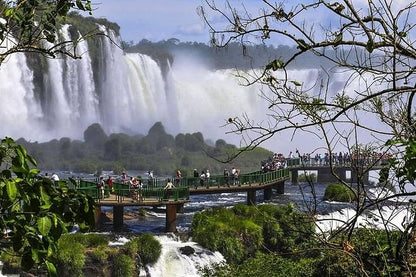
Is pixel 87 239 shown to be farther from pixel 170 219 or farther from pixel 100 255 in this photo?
pixel 170 219

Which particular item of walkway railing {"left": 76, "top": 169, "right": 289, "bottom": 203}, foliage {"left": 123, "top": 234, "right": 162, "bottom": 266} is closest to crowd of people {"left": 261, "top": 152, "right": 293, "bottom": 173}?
walkway railing {"left": 76, "top": 169, "right": 289, "bottom": 203}

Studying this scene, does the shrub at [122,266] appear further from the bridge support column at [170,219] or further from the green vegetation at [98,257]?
the bridge support column at [170,219]

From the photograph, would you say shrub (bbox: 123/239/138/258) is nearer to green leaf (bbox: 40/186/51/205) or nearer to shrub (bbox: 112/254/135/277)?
shrub (bbox: 112/254/135/277)

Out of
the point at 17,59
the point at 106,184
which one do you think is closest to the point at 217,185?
the point at 106,184

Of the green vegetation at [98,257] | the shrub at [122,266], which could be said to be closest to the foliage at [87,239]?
the green vegetation at [98,257]

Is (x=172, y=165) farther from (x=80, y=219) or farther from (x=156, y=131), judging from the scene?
(x=80, y=219)

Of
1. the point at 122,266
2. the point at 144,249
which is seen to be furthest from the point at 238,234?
the point at 122,266

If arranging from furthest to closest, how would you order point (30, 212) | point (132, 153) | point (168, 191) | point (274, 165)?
point (132, 153) → point (274, 165) → point (168, 191) → point (30, 212)
